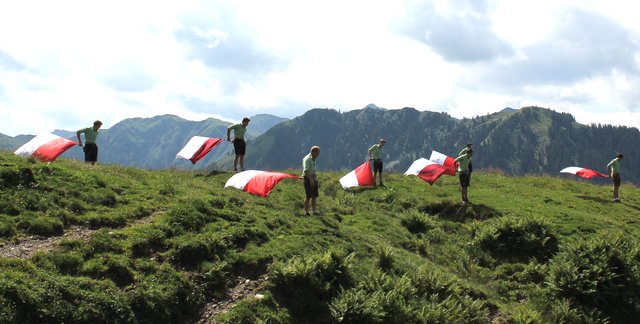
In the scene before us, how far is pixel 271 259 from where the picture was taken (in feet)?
55.7

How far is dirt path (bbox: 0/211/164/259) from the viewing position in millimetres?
13586

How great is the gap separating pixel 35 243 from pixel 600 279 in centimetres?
2118

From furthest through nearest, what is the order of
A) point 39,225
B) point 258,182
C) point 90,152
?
point 90,152 → point 258,182 → point 39,225

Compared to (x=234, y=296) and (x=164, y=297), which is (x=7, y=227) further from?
(x=234, y=296)

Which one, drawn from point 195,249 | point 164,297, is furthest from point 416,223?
point 164,297

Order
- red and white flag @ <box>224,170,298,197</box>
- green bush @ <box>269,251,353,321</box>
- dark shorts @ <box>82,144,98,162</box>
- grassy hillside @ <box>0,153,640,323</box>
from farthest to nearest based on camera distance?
dark shorts @ <box>82,144,98,162</box> < red and white flag @ <box>224,170,298,197</box> < green bush @ <box>269,251,353,321</box> < grassy hillside @ <box>0,153,640,323</box>

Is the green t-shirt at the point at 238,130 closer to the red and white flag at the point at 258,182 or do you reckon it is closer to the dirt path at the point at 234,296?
the red and white flag at the point at 258,182

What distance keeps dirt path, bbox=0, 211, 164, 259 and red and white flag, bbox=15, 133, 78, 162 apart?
31.9 ft

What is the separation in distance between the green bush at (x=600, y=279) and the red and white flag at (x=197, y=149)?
21.3m

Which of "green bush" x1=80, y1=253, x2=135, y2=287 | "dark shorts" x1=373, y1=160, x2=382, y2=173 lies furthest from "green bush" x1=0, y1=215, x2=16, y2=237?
"dark shorts" x1=373, y1=160, x2=382, y2=173

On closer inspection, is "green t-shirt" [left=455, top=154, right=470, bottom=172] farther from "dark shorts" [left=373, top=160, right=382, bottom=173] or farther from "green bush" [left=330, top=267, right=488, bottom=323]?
"green bush" [left=330, top=267, right=488, bottom=323]

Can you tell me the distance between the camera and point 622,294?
1956cm

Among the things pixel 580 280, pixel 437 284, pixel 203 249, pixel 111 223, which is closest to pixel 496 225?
pixel 580 280

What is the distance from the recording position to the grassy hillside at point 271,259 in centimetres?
1334
